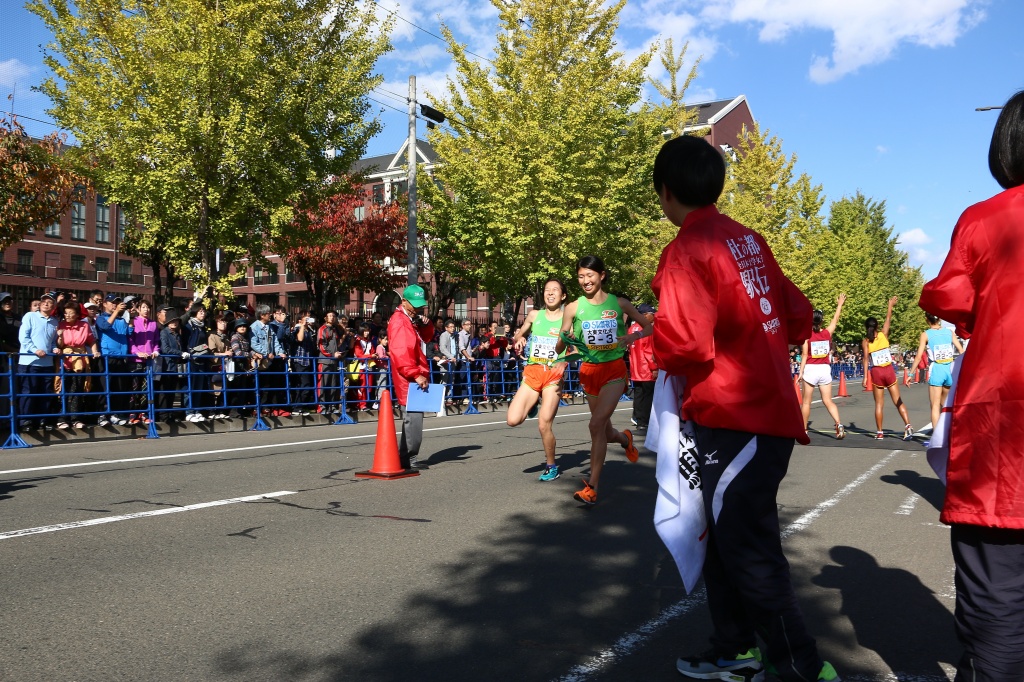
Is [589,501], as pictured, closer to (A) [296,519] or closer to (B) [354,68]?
(A) [296,519]

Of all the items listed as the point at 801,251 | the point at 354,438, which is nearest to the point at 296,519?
the point at 354,438

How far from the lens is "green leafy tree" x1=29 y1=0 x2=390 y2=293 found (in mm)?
→ 18625

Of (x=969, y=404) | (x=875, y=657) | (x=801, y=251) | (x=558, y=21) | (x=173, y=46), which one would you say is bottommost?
(x=875, y=657)

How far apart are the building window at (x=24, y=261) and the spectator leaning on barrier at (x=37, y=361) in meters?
58.7

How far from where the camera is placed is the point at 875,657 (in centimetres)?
361

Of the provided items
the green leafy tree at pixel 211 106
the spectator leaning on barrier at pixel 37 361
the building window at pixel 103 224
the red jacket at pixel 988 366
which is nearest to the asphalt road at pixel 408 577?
the red jacket at pixel 988 366

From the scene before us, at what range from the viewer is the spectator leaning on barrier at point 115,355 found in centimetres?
1306

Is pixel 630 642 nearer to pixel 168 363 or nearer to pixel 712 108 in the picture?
pixel 168 363

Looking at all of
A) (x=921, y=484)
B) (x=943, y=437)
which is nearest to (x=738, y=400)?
(x=943, y=437)

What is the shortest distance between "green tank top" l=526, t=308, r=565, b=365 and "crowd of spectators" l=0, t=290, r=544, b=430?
1.52 metres

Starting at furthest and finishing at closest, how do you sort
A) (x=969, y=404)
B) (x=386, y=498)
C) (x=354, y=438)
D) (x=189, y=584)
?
(x=354, y=438) → (x=386, y=498) → (x=189, y=584) → (x=969, y=404)

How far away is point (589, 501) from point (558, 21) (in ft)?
71.5

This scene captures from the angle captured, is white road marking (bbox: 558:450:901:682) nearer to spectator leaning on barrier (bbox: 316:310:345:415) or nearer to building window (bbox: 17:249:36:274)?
spectator leaning on barrier (bbox: 316:310:345:415)

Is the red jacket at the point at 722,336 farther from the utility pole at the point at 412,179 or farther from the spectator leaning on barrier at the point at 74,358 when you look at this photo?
the utility pole at the point at 412,179
